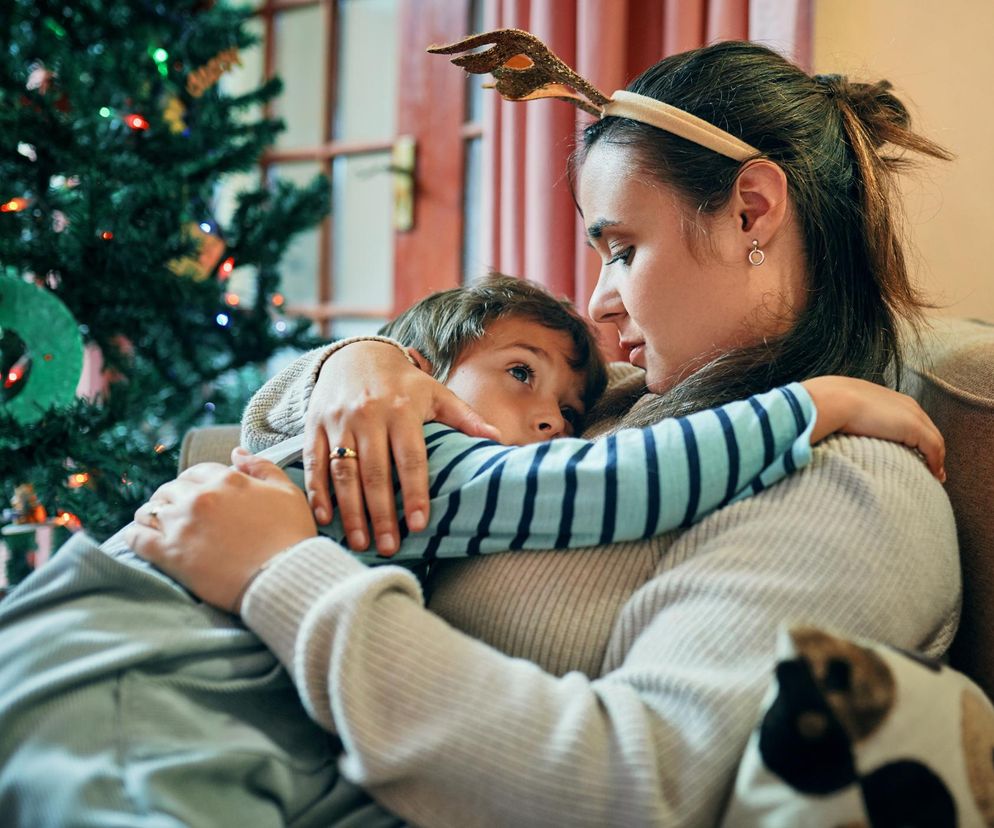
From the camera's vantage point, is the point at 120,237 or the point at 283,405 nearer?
the point at 283,405

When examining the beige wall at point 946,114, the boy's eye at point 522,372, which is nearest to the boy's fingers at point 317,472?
the boy's eye at point 522,372

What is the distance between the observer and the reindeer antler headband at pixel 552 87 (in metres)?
1.07

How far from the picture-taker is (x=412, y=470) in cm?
92

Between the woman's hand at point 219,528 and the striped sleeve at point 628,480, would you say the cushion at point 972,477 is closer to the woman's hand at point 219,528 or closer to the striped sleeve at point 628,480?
the striped sleeve at point 628,480

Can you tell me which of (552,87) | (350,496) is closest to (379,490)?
(350,496)

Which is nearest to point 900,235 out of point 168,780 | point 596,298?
point 596,298

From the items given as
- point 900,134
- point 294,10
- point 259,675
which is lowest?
point 259,675

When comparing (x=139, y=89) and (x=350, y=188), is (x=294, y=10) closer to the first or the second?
(x=350, y=188)

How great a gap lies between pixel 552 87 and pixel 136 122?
1.10m

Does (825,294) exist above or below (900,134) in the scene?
below

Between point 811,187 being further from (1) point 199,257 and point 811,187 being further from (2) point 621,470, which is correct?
(1) point 199,257

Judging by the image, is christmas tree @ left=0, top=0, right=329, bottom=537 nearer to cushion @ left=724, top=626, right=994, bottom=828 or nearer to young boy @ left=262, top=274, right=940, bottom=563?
young boy @ left=262, top=274, right=940, bottom=563

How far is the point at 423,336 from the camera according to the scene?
1321 millimetres

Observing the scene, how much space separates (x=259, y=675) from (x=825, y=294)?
0.76 meters
